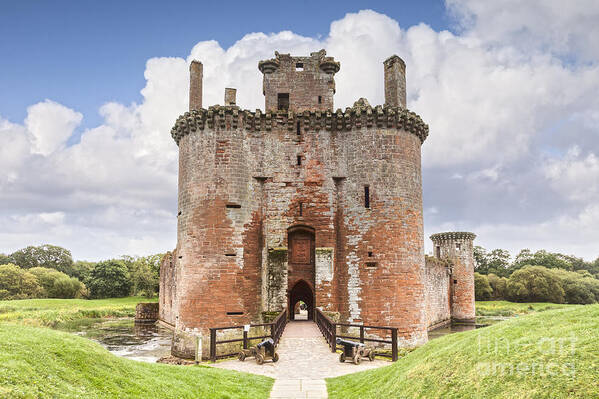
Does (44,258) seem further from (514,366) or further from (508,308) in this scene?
(514,366)

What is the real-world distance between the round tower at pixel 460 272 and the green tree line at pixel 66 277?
144ft

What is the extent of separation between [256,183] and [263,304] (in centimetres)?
556

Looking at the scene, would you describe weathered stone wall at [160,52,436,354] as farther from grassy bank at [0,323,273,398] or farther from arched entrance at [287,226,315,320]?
grassy bank at [0,323,273,398]

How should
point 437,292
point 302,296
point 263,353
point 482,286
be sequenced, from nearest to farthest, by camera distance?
point 263,353, point 302,296, point 437,292, point 482,286

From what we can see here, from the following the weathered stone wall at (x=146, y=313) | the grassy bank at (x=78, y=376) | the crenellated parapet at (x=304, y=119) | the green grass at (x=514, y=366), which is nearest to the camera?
the green grass at (x=514, y=366)

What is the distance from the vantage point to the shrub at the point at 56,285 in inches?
2489

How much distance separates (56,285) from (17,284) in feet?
17.8

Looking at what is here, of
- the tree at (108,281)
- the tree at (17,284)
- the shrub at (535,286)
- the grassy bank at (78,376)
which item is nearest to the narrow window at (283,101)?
the grassy bank at (78,376)

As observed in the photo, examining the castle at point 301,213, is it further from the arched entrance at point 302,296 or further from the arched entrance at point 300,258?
the arched entrance at point 302,296

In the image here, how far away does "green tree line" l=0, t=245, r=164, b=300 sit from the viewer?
59.1 m

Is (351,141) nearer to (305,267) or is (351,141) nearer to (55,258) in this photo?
(305,267)

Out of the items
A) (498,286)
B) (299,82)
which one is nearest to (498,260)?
(498,286)

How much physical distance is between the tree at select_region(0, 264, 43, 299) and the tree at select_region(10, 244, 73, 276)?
2414 cm

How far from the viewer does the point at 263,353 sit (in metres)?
12.8
